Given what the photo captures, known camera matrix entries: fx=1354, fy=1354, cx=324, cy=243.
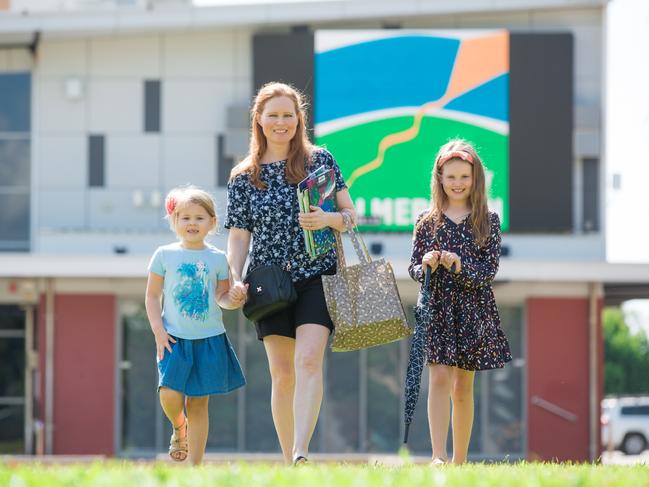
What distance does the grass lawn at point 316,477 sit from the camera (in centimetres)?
475

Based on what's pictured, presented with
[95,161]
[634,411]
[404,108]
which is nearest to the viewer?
[404,108]

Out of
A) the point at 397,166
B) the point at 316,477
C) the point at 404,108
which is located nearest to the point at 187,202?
the point at 316,477

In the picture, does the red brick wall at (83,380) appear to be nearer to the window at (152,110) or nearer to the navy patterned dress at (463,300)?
the window at (152,110)

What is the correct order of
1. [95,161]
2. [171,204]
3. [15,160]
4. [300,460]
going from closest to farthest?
[300,460]
[171,204]
[95,161]
[15,160]

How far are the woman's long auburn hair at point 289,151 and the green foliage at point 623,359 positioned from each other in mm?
72315

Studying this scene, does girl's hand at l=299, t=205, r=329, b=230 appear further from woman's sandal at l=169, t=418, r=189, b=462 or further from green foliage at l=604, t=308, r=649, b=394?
green foliage at l=604, t=308, r=649, b=394

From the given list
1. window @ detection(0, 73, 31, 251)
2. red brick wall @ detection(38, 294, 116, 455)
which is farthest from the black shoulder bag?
window @ detection(0, 73, 31, 251)

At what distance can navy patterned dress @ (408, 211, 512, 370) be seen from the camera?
7402 mm

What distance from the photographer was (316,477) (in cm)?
499

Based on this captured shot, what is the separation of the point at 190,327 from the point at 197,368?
0.74ft

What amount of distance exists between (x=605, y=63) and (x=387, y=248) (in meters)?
5.20

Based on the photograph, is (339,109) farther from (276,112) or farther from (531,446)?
(276,112)

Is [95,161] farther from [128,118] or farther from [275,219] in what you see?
[275,219]

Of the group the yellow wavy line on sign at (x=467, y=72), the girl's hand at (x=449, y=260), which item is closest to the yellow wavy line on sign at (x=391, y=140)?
the yellow wavy line on sign at (x=467, y=72)
